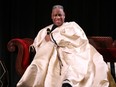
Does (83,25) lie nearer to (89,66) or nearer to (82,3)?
(82,3)

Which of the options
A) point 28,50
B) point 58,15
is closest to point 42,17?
point 58,15

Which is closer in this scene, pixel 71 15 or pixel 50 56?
pixel 50 56

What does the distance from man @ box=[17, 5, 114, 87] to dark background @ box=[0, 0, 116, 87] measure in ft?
4.44

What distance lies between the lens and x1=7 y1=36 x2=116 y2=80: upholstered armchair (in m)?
3.36

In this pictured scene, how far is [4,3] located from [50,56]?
1850mm

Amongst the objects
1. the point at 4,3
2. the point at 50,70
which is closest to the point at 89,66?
the point at 50,70

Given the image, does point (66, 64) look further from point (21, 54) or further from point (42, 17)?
point (42, 17)

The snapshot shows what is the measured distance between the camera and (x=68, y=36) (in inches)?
132

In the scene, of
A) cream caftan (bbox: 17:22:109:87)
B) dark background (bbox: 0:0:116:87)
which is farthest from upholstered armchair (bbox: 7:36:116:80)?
dark background (bbox: 0:0:116:87)

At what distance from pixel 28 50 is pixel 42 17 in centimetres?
155

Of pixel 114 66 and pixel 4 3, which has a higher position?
pixel 4 3

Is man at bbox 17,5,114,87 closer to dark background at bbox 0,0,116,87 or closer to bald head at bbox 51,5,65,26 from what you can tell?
bald head at bbox 51,5,65,26

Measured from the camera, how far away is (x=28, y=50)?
3416 millimetres

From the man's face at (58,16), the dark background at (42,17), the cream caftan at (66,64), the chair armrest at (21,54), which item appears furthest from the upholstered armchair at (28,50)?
the dark background at (42,17)
